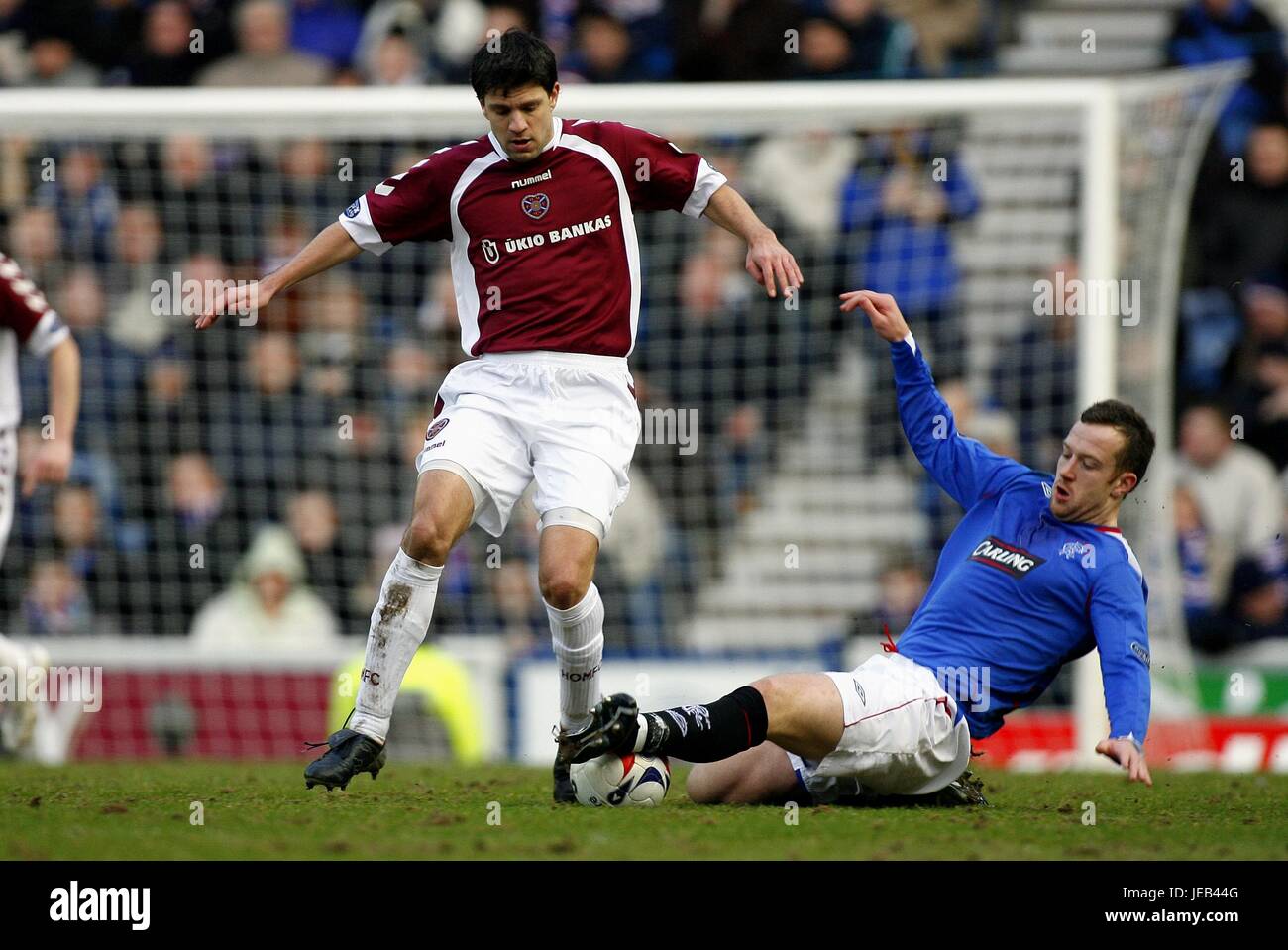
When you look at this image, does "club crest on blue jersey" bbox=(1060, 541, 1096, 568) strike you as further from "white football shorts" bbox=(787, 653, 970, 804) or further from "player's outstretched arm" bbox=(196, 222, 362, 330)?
"player's outstretched arm" bbox=(196, 222, 362, 330)

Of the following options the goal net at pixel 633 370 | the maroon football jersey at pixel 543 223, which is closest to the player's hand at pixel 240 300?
the maroon football jersey at pixel 543 223

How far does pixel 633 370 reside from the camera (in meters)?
12.8

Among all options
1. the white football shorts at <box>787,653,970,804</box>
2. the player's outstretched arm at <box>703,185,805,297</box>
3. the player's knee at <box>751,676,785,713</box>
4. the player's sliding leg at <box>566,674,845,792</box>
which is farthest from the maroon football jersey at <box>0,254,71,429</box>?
the white football shorts at <box>787,653,970,804</box>

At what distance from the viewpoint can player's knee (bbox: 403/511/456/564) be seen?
6.02 metres

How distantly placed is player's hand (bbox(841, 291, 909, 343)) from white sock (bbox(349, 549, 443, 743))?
173cm

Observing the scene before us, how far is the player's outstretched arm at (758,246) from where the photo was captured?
6324 mm

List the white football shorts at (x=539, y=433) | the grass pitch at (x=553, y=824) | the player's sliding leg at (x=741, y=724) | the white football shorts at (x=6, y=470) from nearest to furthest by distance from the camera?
the grass pitch at (x=553, y=824) → the player's sliding leg at (x=741, y=724) → the white football shorts at (x=539, y=433) → the white football shorts at (x=6, y=470)

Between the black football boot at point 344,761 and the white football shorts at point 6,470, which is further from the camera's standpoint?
the white football shorts at point 6,470

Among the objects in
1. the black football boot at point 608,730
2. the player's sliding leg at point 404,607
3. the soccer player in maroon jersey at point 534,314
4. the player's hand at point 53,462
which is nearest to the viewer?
the black football boot at point 608,730

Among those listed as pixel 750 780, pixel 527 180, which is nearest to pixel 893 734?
pixel 750 780

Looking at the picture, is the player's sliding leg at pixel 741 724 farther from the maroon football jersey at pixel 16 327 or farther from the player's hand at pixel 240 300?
the maroon football jersey at pixel 16 327

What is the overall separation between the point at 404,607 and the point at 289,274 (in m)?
1.28

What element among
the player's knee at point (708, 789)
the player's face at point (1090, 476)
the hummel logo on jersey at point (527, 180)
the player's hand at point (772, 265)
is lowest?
the player's knee at point (708, 789)

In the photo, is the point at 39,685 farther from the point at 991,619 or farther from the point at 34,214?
the point at 34,214
